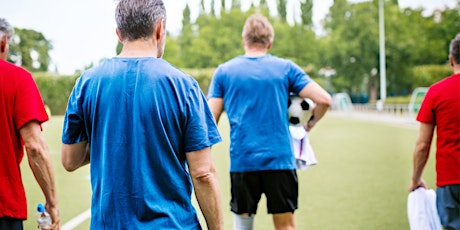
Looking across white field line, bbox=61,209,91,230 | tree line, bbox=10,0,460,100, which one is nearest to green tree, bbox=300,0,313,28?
tree line, bbox=10,0,460,100

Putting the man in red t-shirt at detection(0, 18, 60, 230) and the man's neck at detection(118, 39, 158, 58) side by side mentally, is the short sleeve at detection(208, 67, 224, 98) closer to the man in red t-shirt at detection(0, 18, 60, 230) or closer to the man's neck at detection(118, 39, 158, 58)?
the man in red t-shirt at detection(0, 18, 60, 230)

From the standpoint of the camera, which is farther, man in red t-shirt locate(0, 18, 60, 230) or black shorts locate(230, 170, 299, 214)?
black shorts locate(230, 170, 299, 214)

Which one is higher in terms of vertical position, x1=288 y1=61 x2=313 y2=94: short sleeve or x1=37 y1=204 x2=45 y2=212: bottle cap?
x1=288 y1=61 x2=313 y2=94: short sleeve

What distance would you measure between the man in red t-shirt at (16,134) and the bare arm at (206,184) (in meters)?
0.91

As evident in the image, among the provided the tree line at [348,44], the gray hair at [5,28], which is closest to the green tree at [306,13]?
the tree line at [348,44]

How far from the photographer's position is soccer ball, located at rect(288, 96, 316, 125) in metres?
3.91

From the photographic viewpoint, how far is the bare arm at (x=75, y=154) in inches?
89.7

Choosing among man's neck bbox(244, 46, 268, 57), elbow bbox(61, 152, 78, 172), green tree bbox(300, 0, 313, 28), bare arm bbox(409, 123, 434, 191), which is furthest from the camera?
green tree bbox(300, 0, 313, 28)

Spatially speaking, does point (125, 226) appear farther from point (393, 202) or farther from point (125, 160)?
point (393, 202)

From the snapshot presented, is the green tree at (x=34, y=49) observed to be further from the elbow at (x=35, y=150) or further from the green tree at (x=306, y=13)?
the elbow at (x=35, y=150)

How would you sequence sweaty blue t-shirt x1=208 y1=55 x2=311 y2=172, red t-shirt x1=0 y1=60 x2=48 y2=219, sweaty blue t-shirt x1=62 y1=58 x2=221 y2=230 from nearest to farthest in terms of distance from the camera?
sweaty blue t-shirt x1=62 y1=58 x2=221 y2=230 < red t-shirt x1=0 y1=60 x2=48 y2=219 < sweaty blue t-shirt x1=208 y1=55 x2=311 y2=172

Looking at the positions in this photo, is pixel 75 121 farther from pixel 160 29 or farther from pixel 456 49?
pixel 456 49

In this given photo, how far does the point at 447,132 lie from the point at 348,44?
170 feet

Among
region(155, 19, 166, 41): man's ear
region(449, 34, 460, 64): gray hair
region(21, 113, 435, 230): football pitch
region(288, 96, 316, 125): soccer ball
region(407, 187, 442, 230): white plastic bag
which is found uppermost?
region(155, 19, 166, 41): man's ear
